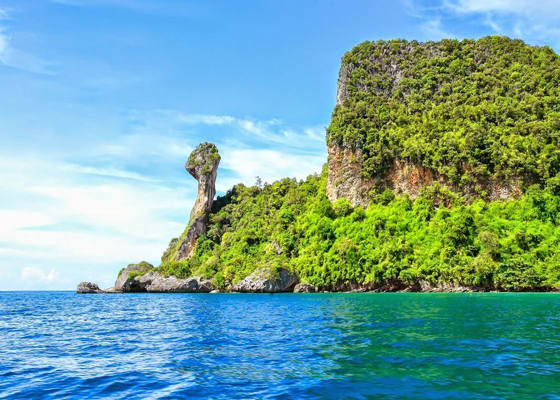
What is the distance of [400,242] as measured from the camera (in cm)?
8075

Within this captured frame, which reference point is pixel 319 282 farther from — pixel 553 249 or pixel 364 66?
pixel 364 66

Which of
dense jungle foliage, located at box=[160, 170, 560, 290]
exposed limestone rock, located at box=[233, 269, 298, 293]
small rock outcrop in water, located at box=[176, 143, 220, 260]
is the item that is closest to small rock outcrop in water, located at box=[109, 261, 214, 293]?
dense jungle foliage, located at box=[160, 170, 560, 290]

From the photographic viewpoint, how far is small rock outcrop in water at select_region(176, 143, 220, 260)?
128 m

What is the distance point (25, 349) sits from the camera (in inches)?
763

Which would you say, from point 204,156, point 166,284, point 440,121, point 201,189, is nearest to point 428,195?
point 440,121

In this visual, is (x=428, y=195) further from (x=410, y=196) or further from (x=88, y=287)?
(x=88, y=287)

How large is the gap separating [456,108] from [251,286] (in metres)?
67.5

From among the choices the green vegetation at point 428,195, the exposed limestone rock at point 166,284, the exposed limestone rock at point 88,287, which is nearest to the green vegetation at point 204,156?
the green vegetation at point 428,195

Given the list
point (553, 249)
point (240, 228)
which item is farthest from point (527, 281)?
point (240, 228)

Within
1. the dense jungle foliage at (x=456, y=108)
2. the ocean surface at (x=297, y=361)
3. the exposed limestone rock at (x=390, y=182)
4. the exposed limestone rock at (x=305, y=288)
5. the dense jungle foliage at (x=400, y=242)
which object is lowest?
the exposed limestone rock at (x=305, y=288)

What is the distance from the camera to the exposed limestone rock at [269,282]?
8594 cm

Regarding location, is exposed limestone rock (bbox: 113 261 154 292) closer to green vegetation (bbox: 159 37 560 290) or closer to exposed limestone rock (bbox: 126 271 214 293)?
exposed limestone rock (bbox: 126 271 214 293)

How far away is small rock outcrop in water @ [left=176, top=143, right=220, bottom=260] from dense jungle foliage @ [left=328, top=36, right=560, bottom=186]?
46.5 meters

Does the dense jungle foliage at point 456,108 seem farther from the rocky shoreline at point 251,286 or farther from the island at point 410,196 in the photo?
the rocky shoreline at point 251,286
